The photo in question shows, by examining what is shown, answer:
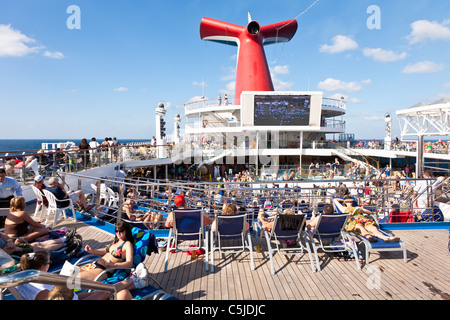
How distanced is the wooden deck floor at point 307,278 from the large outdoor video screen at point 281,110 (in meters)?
16.9

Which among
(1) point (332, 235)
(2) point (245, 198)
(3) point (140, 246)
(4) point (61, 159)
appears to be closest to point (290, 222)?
(1) point (332, 235)

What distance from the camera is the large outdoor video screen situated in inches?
795

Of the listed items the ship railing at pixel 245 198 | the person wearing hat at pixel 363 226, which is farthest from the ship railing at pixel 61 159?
the person wearing hat at pixel 363 226

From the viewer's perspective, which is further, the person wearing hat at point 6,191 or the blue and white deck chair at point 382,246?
the person wearing hat at point 6,191

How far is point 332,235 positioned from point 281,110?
1749cm

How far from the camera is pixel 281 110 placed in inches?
808

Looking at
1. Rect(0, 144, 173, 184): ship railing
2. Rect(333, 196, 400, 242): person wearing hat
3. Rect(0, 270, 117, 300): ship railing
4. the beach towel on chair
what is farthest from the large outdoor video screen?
Rect(0, 270, 117, 300): ship railing

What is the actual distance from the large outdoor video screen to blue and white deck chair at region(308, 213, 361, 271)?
16935 mm

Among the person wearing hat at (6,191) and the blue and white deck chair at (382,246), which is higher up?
the person wearing hat at (6,191)

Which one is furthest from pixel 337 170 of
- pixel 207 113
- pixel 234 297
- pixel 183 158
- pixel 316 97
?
pixel 234 297

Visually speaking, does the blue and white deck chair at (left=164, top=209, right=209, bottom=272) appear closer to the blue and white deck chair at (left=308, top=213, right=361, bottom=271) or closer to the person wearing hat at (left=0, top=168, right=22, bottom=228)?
the blue and white deck chair at (left=308, top=213, right=361, bottom=271)

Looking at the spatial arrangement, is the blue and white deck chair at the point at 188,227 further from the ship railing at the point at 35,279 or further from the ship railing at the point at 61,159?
the ship railing at the point at 61,159

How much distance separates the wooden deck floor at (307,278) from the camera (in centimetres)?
304
